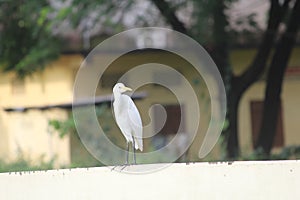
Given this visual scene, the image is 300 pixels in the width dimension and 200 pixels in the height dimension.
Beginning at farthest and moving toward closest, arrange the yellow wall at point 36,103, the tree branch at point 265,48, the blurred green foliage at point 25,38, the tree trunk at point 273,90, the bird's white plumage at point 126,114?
the yellow wall at point 36,103 < the tree trunk at point 273,90 < the tree branch at point 265,48 < the blurred green foliage at point 25,38 < the bird's white plumage at point 126,114

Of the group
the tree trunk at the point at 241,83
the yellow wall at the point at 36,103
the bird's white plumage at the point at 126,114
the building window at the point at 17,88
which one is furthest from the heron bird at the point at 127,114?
the building window at the point at 17,88

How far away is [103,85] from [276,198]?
1273cm

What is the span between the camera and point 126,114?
210 inches

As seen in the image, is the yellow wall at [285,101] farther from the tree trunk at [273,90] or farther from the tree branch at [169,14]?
the tree branch at [169,14]

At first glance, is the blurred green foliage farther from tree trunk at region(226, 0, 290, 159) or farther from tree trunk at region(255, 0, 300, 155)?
tree trunk at region(255, 0, 300, 155)

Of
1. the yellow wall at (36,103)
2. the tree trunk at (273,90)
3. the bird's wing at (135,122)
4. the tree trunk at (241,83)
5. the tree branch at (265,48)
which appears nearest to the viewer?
the bird's wing at (135,122)

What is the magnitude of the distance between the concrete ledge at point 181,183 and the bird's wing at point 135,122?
30cm

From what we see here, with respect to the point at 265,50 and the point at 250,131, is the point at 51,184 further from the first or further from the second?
the point at 250,131

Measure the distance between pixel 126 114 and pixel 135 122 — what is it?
0.40ft

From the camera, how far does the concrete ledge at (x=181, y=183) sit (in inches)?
210

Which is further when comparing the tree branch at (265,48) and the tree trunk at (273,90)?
the tree trunk at (273,90)

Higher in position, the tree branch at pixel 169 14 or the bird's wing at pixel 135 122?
the tree branch at pixel 169 14

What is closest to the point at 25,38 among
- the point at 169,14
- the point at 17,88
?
the point at 169,14

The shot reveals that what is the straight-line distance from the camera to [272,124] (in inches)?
534
